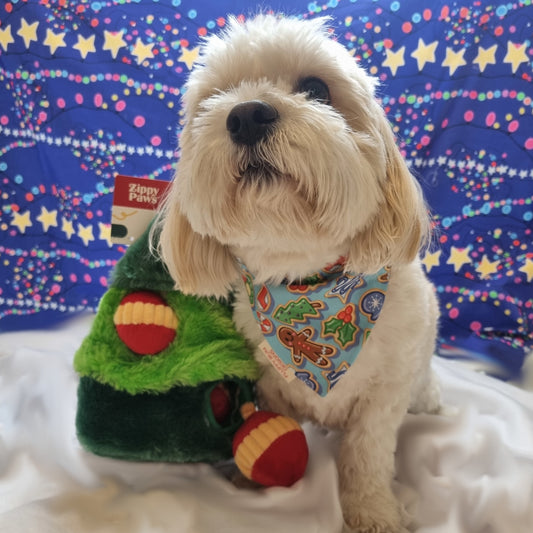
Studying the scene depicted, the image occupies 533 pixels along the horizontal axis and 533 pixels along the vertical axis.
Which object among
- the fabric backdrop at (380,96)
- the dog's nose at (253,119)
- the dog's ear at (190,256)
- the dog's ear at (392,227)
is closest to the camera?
the dog's nose at (253,119)

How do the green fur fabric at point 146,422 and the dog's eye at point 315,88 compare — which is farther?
the green fur fabric at point 146,422

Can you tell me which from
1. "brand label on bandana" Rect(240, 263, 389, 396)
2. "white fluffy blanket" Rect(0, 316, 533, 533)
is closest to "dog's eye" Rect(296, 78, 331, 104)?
"brand label on bandana" Rect(240, 263, 389, 396)

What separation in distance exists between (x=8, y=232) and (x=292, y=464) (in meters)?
1.38

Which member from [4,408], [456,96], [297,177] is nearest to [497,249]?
[456,96]

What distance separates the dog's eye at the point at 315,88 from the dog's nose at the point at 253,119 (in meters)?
0.20

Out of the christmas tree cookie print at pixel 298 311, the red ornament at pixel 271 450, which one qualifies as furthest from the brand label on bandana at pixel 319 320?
the red ornament at pixel 271 450

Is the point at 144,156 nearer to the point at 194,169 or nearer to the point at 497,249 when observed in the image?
the point at 194,169

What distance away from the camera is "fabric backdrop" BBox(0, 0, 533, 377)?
164 cm

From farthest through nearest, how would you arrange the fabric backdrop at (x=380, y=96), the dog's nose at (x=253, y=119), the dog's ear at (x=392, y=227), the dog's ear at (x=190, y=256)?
1. the fabric backdrop at (x=380, y=96)
2. the dog's ear at (x=190, y=256)
3. the dog's ear at (x=392, y=227)
4. the dog's nose at (x=253, y=119)

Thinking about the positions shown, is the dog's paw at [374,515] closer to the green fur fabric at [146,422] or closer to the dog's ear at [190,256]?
the green fur fabric at [146,422]

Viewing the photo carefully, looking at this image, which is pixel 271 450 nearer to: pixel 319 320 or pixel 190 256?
pixel 319 320

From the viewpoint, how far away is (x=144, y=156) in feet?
5.87

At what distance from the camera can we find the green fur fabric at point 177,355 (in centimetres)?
104

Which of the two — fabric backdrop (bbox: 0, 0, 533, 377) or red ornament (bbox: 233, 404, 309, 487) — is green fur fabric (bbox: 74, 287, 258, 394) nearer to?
red ornament (bbox: 233, 404, 309, 487)
